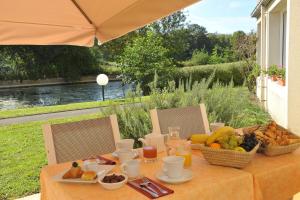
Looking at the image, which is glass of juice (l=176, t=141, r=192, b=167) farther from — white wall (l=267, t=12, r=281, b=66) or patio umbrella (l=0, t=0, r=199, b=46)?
white wall (l=267, t=12, r=281, b=66)

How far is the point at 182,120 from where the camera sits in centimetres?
281

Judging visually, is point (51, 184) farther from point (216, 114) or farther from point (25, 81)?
point (25, 81)

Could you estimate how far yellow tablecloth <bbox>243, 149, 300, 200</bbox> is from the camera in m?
1.77

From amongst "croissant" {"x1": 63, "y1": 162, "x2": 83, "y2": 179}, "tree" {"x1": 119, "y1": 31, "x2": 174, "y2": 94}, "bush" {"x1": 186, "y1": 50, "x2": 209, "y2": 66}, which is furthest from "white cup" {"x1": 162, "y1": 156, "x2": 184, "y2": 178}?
"bush" {"x1": 186, "y1": 50, "x2": 209, "y2": 66}

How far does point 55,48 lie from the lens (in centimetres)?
3164

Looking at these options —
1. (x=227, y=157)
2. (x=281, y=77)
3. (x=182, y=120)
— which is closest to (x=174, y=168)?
Result: (x=227, y=157)

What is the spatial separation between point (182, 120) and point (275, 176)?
1.10m

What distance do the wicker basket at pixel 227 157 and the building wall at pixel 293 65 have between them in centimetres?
366

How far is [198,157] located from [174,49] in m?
23.6

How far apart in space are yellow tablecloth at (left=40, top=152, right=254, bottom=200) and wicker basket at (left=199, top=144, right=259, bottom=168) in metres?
0.03

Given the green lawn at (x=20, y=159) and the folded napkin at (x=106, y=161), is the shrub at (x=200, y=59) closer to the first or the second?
the green lawn at (x=20, y=159)

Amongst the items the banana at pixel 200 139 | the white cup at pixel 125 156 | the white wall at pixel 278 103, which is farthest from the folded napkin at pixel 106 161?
the white wall at pixel 278 103

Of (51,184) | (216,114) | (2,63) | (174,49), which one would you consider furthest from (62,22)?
(2,63)

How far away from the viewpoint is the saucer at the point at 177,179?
1.64 m
